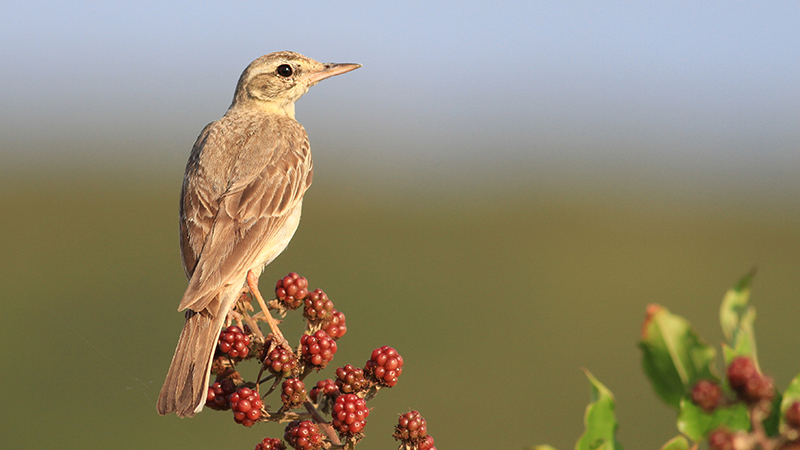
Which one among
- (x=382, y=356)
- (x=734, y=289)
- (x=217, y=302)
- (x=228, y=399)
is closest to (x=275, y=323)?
(x=217, y=302)

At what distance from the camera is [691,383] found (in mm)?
1464

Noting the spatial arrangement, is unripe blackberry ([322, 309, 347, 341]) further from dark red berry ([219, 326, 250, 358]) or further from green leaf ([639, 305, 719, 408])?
green leaf ([639, 305, 719, 408])

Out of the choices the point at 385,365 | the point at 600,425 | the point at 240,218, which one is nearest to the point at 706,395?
the point at 600,425

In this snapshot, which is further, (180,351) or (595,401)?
(180,351)

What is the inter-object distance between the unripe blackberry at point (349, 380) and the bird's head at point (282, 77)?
3.85 metres

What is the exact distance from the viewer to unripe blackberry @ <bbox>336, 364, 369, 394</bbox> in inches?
126

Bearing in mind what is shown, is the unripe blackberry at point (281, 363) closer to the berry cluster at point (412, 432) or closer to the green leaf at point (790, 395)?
the berry cluster at point (412, 432)

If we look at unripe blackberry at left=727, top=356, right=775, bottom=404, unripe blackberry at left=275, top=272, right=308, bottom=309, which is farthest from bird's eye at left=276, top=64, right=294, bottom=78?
unripe blackberry at left=727, top=356, right=775, bottom=404

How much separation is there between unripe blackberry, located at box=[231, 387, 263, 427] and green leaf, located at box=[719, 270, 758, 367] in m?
2.19

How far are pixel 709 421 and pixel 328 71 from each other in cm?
553

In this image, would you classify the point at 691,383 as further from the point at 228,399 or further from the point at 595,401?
the point at 228,399

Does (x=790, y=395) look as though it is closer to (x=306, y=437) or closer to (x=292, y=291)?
(x=306, y=437)

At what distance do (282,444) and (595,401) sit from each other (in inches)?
71.4

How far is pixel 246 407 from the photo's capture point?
3.15 meters
